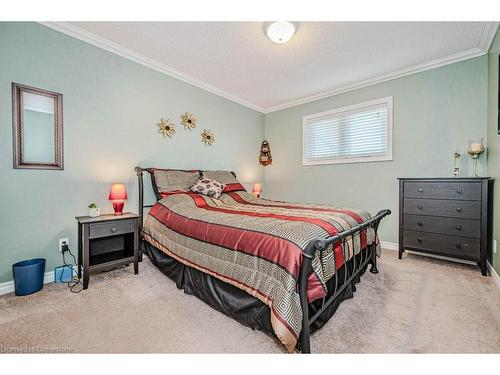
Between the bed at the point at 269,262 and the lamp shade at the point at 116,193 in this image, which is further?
the lamp shade at the point at 116,193

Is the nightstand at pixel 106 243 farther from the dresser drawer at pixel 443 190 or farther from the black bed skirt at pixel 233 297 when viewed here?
the dresser drawer at pixel 443 190

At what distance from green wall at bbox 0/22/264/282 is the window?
2.16 meters

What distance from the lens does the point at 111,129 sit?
256cm

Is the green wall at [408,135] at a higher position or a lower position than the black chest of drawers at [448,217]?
higher

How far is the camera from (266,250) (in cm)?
132

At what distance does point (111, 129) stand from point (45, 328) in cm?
198

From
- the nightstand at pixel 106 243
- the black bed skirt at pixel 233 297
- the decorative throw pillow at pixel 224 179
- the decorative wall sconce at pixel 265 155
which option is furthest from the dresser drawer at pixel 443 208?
the nightstand at pixel 106 243

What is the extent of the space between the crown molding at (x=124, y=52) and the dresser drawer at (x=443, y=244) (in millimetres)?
3522

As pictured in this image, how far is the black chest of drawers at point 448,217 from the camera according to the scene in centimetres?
228

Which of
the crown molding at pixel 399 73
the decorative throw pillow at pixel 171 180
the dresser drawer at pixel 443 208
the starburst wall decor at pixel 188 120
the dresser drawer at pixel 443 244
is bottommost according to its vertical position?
the dresser drawer at pixel 443 244

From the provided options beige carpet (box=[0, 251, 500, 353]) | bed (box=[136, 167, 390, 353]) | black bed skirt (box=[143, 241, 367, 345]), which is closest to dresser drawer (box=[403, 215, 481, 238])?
beige carpet (box=[0, 251, 500, 353])

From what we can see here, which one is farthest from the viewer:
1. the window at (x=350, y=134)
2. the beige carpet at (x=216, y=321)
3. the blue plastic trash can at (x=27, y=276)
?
the window at (x=350, y=134)

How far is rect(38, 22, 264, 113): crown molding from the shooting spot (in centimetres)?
220
